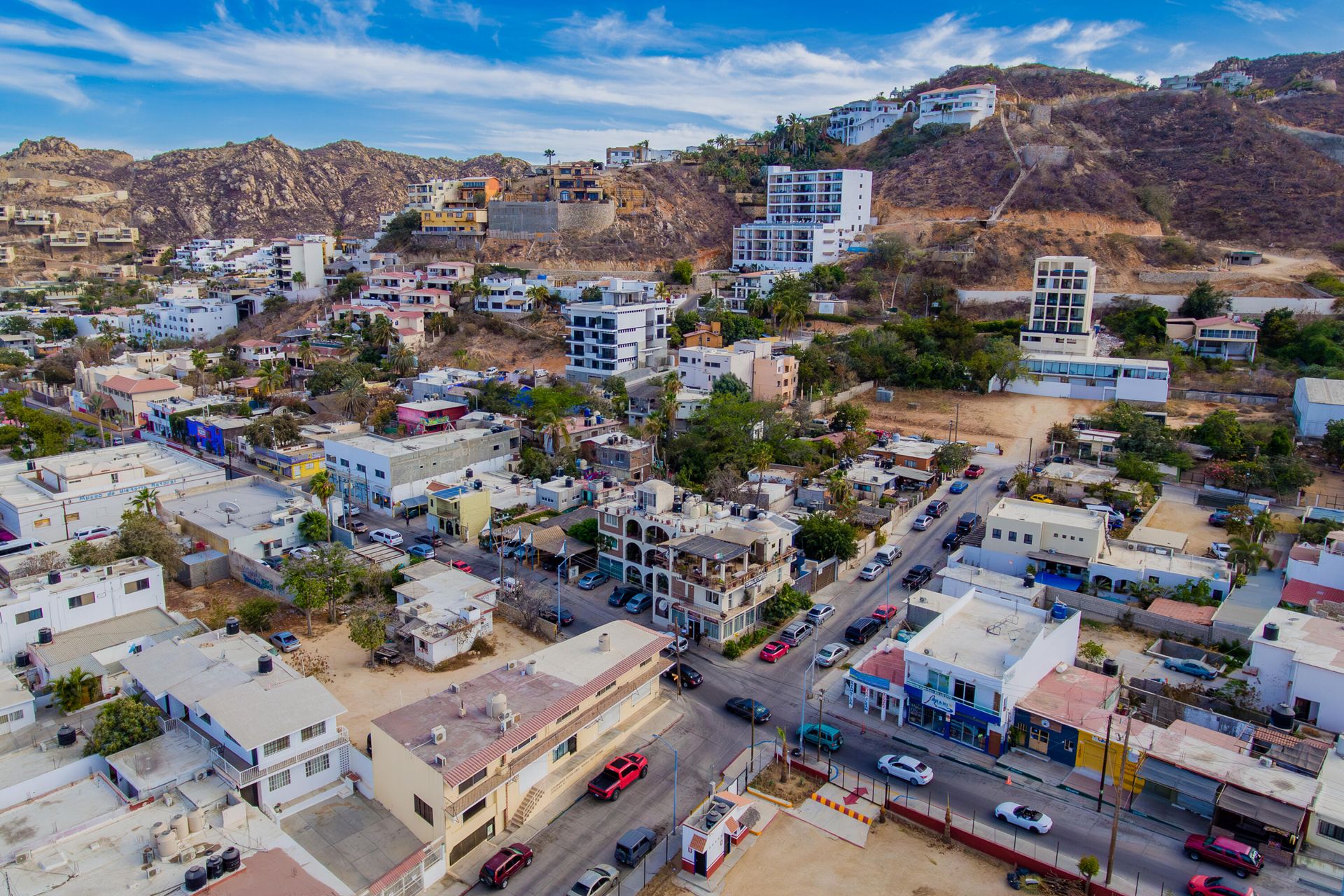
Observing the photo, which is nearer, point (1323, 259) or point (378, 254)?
point (1323, 259)

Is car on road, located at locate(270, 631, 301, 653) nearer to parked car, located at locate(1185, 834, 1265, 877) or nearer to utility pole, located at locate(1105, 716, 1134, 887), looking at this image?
utility pole, located at locate(1105, 716, 1134, 887)

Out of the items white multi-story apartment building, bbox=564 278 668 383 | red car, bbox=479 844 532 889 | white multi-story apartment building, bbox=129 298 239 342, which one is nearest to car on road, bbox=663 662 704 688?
red car, bbox=479 844 532 889

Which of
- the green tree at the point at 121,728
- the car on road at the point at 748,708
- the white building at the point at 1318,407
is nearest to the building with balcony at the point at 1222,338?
the white building at the point at 1318,407

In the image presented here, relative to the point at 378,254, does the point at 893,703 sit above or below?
below

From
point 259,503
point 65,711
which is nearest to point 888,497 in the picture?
point 259,503

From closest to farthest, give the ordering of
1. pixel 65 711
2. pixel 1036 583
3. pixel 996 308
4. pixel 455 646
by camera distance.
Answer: pixel 65 711 < pixel 455 646 < pixel 1036 583 < pixel 996 308

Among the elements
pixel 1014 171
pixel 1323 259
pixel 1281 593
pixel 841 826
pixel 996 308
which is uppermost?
pixel 1014 171

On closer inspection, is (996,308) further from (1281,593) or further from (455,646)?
(455,646)

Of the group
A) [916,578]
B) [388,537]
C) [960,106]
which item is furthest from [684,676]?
[960,106]
